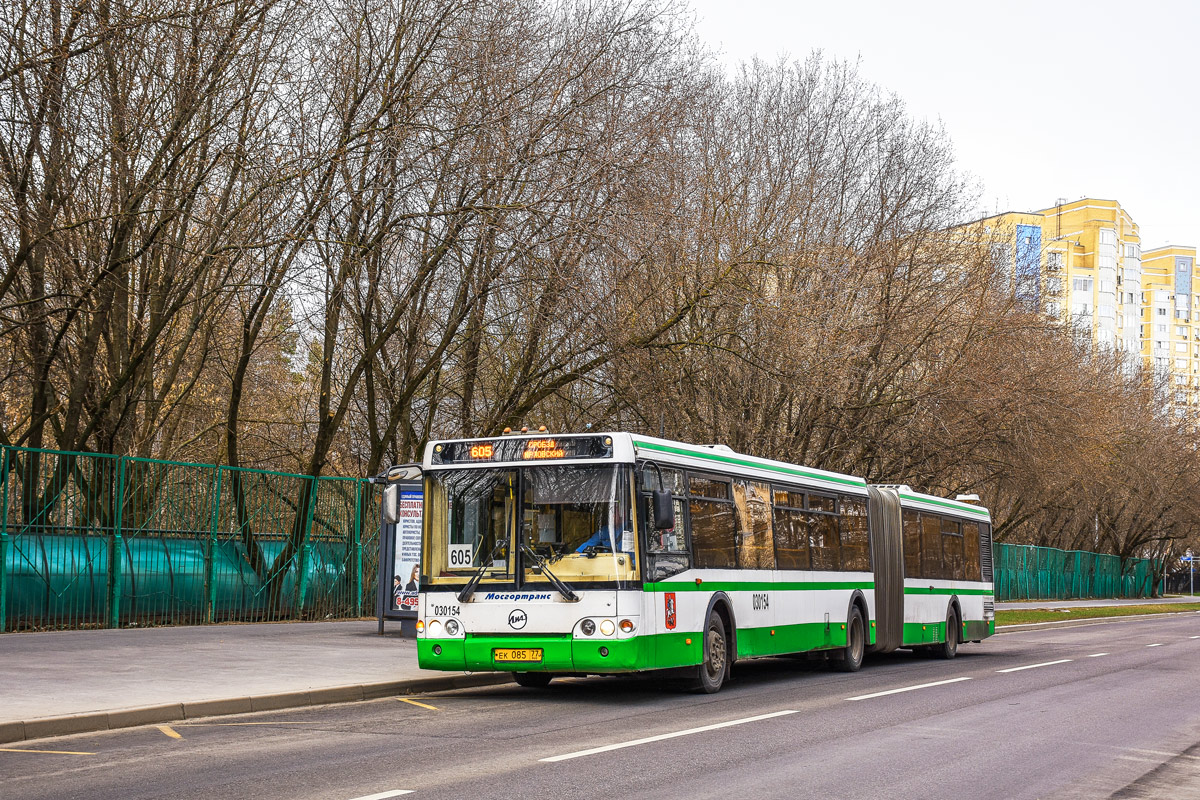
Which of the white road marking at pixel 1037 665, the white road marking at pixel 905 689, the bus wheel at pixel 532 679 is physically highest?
the bus wheel at pixel 532 679

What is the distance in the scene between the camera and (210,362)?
115ft

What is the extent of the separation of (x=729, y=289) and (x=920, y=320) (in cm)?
694

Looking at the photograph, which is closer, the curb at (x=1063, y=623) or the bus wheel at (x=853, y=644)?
the bus wheel at (x=853, y=644)

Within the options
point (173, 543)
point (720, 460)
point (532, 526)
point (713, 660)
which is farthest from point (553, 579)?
point (173, 543)

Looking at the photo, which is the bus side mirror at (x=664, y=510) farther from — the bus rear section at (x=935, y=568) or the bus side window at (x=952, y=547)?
the bus side window at (x=952, y=547)

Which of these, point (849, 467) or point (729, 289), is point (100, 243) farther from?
point (849, 467)

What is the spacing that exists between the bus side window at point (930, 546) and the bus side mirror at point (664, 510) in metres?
10.4

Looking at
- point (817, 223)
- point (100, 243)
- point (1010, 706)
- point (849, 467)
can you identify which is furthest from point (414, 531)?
point (849, 467)

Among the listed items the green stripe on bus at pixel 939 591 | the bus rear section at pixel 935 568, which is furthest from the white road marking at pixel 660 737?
the green stripe on bus at pixel 939 591

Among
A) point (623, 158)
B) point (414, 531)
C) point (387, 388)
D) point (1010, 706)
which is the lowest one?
point (1010, 706)

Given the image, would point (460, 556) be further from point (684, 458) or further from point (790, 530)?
point (790, 530)

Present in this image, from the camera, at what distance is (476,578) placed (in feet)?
47.3

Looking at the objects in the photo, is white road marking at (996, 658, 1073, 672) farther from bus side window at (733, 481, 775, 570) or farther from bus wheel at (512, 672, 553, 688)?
bus wheel at (512, 672, 553, 688)

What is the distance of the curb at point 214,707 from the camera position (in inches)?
420
